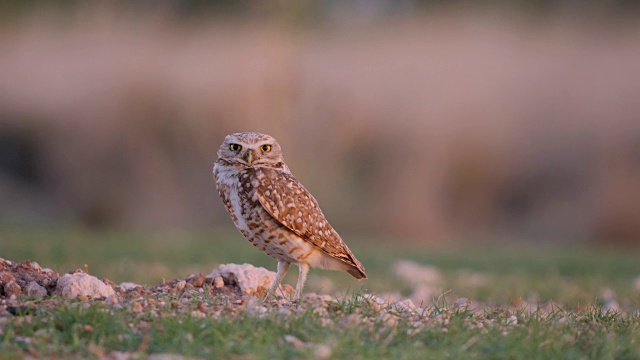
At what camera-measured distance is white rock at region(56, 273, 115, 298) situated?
17.3 feet

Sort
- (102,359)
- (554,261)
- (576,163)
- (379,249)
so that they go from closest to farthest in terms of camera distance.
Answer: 1. (102,359)
2. (554,261)
3. (379,249)
4. (576,163)

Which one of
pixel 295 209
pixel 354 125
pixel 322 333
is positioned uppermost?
pixel 295 209

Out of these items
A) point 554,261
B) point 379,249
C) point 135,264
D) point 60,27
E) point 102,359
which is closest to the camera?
point 102,359

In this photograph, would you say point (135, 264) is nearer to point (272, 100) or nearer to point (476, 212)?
point (272, 100)

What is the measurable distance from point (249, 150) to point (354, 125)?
11481mm

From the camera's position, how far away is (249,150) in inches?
237

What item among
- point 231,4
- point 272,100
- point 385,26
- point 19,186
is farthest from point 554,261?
point 19,186

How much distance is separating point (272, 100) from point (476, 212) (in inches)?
168

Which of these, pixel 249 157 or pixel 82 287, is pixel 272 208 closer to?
pixel 249 157

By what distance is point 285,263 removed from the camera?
20.0 feet

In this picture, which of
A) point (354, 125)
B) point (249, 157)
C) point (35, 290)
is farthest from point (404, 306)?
point (354, 125)

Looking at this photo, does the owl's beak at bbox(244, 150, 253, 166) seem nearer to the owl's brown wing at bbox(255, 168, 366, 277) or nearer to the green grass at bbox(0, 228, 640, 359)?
the owl's brown wing at bbox(255, 168, 366, 277)

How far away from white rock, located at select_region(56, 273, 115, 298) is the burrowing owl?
1013 mm

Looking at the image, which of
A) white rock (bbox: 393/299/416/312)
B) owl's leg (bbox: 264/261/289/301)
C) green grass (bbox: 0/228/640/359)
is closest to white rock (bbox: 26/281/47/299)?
green grass (bbox: 0/228/640/359)
